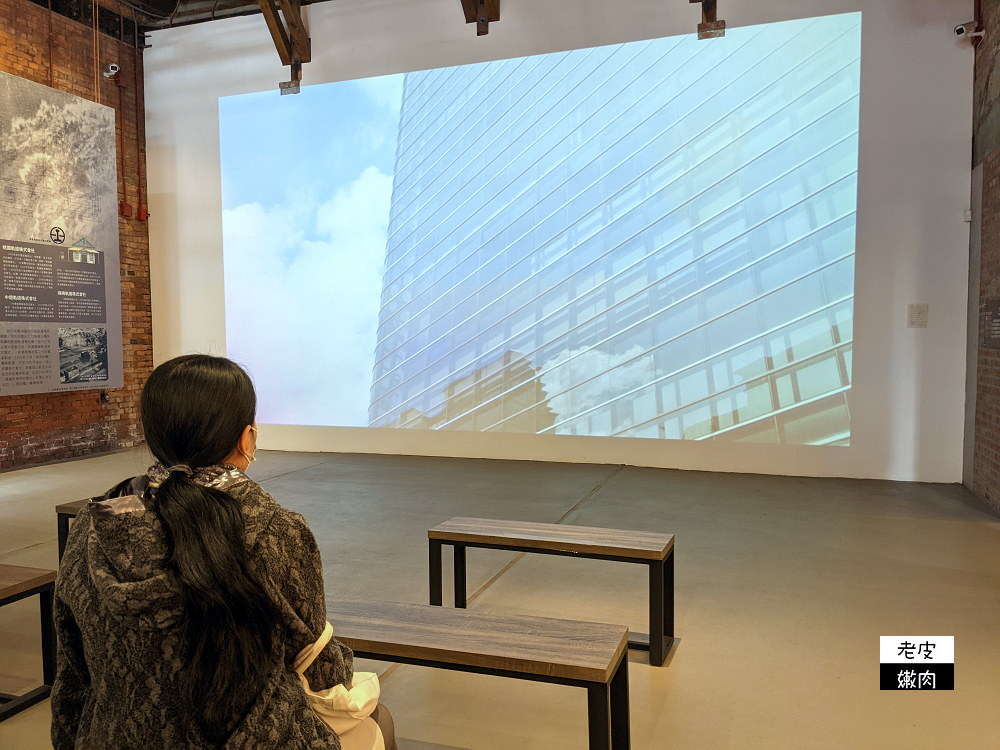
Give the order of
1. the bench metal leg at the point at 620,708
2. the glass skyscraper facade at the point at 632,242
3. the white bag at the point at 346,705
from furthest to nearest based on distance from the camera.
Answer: the glass skyscraper facade at the point at 632,242, the bench metal leg at the point at 620,708, the white bag at the point at 346,705

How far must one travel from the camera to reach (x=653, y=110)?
6090 mm

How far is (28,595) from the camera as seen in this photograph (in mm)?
2096

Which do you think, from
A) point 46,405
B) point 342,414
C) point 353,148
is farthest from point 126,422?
point 353,148

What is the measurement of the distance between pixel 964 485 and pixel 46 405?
7694mm

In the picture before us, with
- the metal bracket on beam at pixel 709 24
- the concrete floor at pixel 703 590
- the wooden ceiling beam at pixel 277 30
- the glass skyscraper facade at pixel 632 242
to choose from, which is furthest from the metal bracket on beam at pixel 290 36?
the concrete floor at pixel 703 590

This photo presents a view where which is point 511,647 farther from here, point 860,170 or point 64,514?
point 860,170

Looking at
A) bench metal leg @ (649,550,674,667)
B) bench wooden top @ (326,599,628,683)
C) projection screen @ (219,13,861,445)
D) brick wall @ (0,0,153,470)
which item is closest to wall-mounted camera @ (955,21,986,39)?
projection screen @ (219,13,861,445)

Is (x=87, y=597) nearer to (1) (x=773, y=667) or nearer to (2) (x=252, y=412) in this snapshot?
(2) (x=252, y=412)

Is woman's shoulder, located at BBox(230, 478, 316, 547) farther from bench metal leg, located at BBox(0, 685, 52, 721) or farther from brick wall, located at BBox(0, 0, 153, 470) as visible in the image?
brick wall, located at BBox(0, 0, 153, 470)

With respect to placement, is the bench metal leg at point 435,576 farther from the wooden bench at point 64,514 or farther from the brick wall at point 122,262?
the brick wall at point 122,262

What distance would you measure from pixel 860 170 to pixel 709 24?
64.4 inches

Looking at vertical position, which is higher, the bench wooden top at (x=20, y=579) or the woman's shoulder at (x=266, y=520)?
the woman's shoulder at (x=266, y=520)

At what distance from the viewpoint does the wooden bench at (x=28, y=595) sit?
2115 mm

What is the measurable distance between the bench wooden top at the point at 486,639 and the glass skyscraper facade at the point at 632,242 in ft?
14.8
